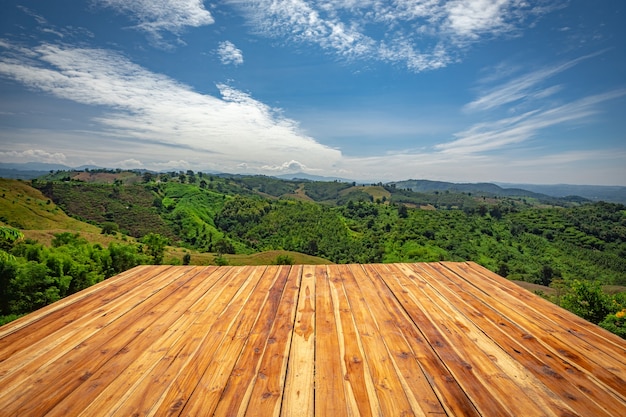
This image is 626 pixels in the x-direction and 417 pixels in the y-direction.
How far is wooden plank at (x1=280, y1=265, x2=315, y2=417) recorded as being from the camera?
4.38 feet

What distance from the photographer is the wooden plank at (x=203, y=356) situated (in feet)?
4.49

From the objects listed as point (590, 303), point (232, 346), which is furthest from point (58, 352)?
point (590, 303)

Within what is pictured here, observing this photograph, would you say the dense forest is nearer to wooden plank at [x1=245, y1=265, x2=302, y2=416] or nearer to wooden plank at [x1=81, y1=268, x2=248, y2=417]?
wooden plank at [x1=81, y1=268, x2=248, y2=417]

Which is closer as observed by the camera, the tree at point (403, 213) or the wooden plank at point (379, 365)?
the wooden plank at point (379, 365)

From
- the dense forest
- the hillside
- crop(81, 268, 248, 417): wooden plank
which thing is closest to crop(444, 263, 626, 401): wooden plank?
crop(81, 268, 248, 417): wooden plank

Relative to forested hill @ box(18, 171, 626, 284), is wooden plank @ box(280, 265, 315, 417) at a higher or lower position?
higher

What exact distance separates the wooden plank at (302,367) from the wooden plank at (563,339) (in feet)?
5.16

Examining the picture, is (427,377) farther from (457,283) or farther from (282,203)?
(282,203)

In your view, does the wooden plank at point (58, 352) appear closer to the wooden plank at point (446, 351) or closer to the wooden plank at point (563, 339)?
the wooden plank at point (446, 351)

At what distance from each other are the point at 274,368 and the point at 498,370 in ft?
4.30

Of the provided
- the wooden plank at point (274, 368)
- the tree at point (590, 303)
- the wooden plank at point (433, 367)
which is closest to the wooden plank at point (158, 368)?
the wooden plank at point (274, 368)

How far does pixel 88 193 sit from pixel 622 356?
10504cm

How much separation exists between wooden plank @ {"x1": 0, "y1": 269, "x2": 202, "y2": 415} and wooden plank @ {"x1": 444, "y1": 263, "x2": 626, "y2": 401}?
9.38 feet

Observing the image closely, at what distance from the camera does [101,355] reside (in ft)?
6.02
